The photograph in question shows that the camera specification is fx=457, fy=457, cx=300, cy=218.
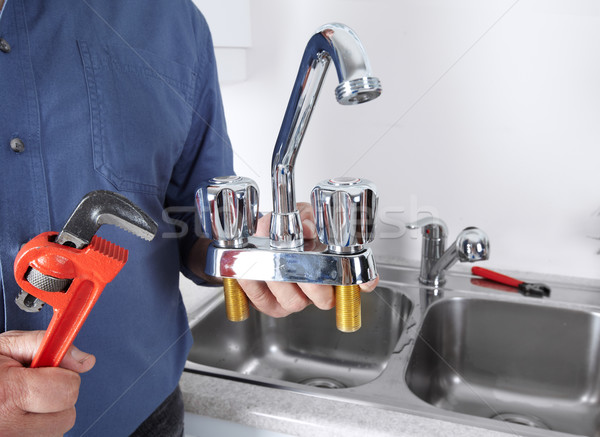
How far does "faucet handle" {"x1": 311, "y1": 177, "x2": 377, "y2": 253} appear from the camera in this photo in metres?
0.38

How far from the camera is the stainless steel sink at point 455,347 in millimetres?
890

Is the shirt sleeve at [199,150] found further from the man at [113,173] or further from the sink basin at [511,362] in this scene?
the sink basin at [511,362]

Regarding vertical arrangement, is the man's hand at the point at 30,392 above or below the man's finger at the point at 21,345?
below

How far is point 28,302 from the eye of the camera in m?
0.35

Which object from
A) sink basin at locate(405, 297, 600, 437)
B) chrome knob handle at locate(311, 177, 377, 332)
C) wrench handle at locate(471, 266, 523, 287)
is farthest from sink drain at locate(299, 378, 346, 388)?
chrome knob handle at locate(311, 177, 377, 332)

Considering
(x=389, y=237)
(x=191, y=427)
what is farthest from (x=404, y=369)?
(x=389, y=237)

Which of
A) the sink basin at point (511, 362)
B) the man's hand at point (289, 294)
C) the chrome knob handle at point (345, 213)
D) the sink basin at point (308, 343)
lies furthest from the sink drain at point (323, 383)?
the chrome knob handle at point (345, 213)

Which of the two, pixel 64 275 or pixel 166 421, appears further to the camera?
pixel 166 421

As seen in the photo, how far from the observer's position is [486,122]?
998 mm

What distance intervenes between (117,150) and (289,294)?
252 mm

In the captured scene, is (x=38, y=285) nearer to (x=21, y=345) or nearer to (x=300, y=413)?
(x=21, y=345)

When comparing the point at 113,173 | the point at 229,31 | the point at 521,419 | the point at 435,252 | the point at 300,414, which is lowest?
the point at 521,419

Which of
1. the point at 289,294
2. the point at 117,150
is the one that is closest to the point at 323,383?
the point at 289,294

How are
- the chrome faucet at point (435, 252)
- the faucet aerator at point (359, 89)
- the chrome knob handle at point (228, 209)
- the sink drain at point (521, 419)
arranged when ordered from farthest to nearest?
the chrome faucet at point (435, 252)
the sink drain at point (521, 419)
the chrome knob handle at point (228, 209)
the faucet aerator at point (359, 89)
